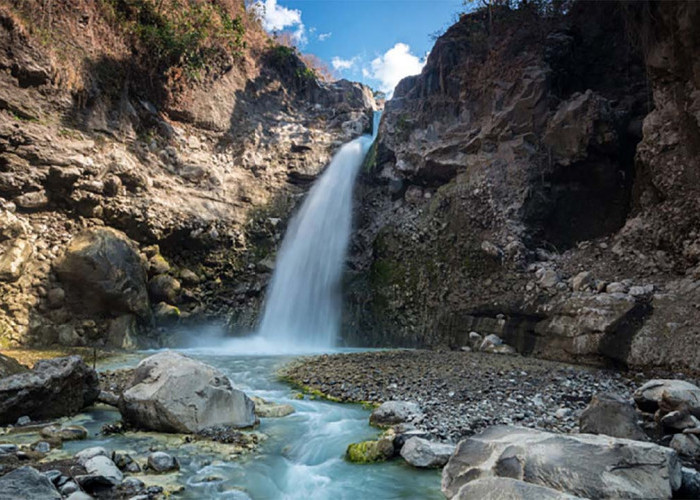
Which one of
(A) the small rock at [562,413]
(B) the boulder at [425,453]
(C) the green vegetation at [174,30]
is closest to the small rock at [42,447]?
(B) the boulder at [425,453]

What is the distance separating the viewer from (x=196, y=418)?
15.6ft

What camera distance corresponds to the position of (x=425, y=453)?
13.4ft

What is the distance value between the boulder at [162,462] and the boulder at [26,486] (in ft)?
3.14

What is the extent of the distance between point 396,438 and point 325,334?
29.9 feet

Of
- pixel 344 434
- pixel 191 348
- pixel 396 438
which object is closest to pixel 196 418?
pixel 344 434

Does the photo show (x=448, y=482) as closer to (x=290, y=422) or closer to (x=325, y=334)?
(x=290, y=422)

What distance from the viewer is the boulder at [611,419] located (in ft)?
13.5

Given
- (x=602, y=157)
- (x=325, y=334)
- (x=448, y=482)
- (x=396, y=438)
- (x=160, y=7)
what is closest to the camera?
(x=448, y=482)

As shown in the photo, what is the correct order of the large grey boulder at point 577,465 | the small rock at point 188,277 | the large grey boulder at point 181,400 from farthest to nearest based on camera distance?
the small rock at point 188,277, the large grey boulder at point 181,400, the large grey boulder at point 577,465

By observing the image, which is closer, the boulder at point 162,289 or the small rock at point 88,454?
the small rock at point 88,454

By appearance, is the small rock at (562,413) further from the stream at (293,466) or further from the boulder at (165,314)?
the boulder at (165,314)

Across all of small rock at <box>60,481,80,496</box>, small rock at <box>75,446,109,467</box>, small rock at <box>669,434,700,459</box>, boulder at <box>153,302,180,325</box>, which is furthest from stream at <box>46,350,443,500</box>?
boulder at <box>153,302,180,325</box>

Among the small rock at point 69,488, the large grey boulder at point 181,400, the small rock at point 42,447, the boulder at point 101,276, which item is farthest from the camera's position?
the boulder at point 101,276

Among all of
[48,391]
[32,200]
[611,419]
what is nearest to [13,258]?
[32,200]
